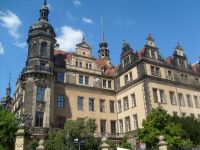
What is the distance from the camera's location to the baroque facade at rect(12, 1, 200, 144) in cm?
3441

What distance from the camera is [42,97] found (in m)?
33.9

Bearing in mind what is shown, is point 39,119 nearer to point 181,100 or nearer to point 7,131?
point 7,131

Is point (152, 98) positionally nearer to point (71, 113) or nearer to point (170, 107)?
point (170, 107)

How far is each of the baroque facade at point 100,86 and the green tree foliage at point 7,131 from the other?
6292 mm

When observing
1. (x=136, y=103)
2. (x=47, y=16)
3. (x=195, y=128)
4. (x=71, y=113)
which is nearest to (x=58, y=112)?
(x=71, y=113)

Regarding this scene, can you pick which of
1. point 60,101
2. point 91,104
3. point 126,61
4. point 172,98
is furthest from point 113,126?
point 126,61

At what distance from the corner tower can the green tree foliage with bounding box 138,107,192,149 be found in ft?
39.3

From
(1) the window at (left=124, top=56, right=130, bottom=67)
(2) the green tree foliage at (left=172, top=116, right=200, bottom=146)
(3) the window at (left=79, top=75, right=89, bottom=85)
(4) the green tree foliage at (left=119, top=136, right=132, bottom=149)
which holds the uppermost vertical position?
(1) the window at (left=124, top=56, right=130, bottom=67)

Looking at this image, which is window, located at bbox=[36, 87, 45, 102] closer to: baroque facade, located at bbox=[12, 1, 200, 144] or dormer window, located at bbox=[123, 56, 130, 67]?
baroque facade, located at bbox=[12, 1, 200, 144]

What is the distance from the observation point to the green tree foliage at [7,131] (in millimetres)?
24539

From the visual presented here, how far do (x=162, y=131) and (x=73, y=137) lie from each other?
29.6 ft

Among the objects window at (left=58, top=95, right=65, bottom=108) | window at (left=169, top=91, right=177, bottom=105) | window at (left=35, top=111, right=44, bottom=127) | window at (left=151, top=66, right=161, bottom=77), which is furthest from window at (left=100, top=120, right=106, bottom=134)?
window at (left=169, top=91, right=177, bottom=105)

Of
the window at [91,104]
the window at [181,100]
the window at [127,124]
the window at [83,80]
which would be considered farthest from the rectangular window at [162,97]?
the window at [83,80]

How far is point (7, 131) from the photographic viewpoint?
2523 centimetres
